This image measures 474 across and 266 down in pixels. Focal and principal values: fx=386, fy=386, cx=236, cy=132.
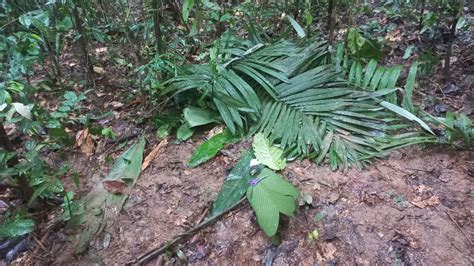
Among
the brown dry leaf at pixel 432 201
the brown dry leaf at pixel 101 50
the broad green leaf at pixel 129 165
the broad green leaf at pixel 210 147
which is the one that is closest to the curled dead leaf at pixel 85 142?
the broad green leaf at pixel 129 165

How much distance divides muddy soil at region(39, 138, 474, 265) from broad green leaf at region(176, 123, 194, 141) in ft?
1.28

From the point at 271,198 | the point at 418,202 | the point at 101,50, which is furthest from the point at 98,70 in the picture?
the point at 418,202

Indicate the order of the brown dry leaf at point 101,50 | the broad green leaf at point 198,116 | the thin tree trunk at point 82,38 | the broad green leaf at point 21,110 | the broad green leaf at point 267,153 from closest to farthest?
the broad green leaf at point 21,110 → the broad green leaf at point 267,153 → the broad green leaf at point 198,116 → the thin tree trunk at point 82,38 → the brown dry leaf at point 101,50

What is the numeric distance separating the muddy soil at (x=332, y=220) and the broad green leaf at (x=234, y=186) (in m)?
0.07

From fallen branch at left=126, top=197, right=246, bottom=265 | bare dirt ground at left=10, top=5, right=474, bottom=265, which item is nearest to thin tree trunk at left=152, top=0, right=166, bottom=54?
bare dirt ground at left=10, top=5, right=474, bottom=265

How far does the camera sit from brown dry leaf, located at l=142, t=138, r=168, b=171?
8.65 feet

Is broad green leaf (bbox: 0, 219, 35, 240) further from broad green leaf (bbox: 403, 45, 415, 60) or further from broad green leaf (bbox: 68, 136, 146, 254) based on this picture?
broad green leaf (bbox: 403, 45, 415, 60)

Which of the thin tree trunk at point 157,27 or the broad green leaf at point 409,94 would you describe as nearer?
→ the broad green leaf at point 409,94

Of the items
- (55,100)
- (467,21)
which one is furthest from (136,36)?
(467,21)

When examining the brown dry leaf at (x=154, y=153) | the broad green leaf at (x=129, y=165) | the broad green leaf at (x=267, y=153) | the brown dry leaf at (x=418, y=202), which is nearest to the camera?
the brown dry leaf at (x=418, y=202)

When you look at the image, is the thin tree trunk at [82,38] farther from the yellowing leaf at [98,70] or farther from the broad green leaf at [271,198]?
the broad green leaf at [271,198]

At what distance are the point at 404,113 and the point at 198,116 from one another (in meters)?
1.40

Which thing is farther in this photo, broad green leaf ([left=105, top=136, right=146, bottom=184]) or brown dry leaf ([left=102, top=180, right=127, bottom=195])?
broad green leaf ([left=105, top=136, right=146, bottom=184])

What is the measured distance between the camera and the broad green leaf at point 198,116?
2.78 metres
